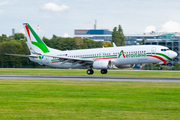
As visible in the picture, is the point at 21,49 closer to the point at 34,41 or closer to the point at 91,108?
the point at 34,41

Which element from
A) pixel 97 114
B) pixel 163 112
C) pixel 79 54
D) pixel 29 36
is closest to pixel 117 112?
pixel 97 114

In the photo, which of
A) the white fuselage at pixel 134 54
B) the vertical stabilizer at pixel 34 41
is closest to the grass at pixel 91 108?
the white fuselage at pixel 134 54

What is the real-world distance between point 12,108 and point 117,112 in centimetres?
497

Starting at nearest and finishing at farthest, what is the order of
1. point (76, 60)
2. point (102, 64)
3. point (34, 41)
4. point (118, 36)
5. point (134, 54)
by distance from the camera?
point (134, 54) → point (102, 64) → point (76, 60) → point (34, 41) → point (118, 36)

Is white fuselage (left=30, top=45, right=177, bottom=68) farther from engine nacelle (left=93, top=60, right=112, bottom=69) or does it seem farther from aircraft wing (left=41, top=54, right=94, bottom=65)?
engine nacelle (left=93, top=60, right=112, bottom=69)

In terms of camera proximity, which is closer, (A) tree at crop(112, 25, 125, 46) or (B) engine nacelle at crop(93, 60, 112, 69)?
(B) engine nacelle at crop(93, 60, 112, 69)

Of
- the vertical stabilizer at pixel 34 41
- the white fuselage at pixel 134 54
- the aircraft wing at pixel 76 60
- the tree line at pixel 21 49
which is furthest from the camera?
the tree line at pixel 21 49

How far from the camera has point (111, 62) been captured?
41.8 meters

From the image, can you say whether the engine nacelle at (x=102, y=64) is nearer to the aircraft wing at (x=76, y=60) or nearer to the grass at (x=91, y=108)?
the aircraft wing at (x=76, y=60)

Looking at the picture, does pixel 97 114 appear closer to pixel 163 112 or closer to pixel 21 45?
pixel 163 112

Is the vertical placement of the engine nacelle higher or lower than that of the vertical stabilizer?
lower

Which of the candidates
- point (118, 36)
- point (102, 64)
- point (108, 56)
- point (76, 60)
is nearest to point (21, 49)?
point (118, 36)

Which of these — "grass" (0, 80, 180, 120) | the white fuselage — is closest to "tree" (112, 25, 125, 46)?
the white fuselage

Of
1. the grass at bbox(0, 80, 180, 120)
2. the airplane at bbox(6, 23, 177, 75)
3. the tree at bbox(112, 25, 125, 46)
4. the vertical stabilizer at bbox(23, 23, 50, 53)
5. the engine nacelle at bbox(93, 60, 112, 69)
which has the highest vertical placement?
Result: the tree at bbox(112, 25, 125, 46)
